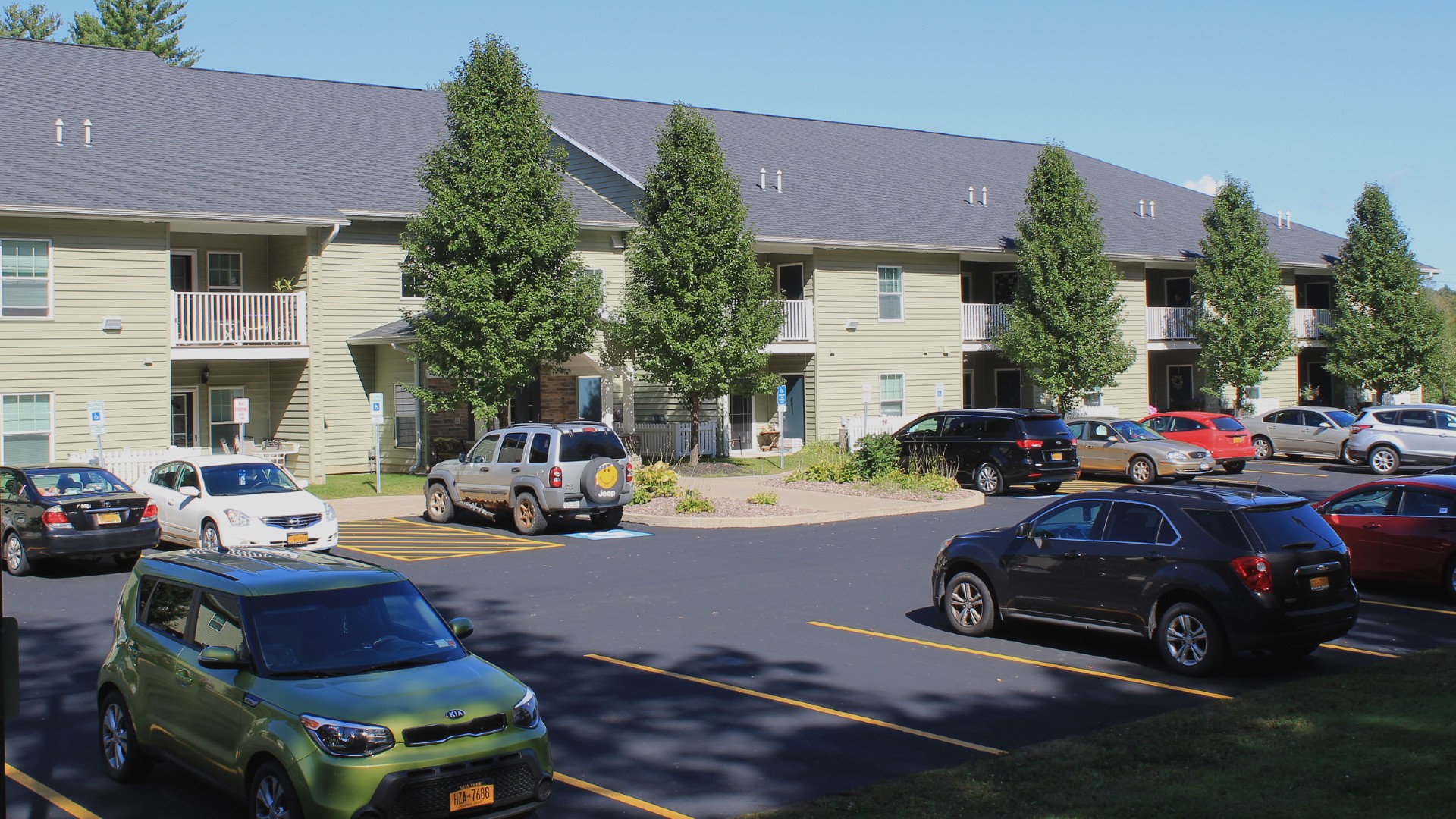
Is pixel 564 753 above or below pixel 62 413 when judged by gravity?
below

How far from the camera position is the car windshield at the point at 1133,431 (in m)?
28.2

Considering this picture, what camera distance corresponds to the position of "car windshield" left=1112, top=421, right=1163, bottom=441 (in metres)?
28.2

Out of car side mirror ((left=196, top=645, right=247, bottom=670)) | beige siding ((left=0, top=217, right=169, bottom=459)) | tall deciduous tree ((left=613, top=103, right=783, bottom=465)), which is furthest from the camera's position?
tall deciduous tree ((left=613, top=103, right=783, bottom=465))

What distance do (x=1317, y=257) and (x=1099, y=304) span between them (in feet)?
46.6

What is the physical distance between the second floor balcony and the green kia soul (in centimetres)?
2058

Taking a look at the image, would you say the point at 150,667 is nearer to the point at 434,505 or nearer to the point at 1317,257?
the point at 434,505

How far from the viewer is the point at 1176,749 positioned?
8.29 metres

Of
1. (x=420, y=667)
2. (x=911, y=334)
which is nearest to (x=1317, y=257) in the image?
(x=911, y=334)

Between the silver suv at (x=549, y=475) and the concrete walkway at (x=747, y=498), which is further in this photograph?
the concrete walkway at (x=747, y=498)

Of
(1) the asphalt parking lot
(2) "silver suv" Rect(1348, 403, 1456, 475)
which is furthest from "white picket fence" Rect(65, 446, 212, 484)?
(2) "silver suv" Rect(1348, 403, 1456, 475)

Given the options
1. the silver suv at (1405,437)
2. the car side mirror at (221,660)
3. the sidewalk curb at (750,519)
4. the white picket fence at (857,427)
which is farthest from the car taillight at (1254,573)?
the white picket fence at (857,427)

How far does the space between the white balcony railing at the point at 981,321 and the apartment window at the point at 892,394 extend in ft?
9.17

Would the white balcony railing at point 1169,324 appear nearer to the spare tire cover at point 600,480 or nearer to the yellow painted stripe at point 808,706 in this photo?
the spare tire cover at point 600,480

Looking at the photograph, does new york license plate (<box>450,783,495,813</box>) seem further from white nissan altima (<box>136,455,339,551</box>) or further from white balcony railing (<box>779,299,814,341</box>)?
white balcony railing (<box>779,299,814,341</box>)
